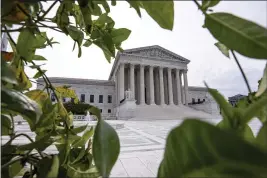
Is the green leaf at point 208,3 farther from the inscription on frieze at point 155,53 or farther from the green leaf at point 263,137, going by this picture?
A: the inscription on frieze at point 155,53

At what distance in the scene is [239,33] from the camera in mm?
161

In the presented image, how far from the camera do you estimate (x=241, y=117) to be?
0.45ft

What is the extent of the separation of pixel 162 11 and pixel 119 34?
213 mm

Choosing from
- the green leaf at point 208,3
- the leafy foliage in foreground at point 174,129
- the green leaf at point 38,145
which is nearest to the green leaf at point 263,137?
the leafy foliage in foreground at point 174,129

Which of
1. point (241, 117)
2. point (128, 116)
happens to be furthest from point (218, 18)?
point (128, 116)

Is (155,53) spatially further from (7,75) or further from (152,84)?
(7,75)

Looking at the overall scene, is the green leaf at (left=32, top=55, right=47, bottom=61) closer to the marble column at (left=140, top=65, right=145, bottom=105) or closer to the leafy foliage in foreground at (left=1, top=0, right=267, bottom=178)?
the leafy foliage in foreground at (left=1, top=0, right=267, bottom=178)

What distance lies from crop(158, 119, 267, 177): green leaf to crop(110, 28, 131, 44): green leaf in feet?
1.02

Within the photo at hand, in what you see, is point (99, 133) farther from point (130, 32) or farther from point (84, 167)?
point (130, 32)

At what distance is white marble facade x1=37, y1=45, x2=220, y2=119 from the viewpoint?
59.7 feet

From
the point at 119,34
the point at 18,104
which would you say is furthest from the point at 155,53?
the point at 18,104

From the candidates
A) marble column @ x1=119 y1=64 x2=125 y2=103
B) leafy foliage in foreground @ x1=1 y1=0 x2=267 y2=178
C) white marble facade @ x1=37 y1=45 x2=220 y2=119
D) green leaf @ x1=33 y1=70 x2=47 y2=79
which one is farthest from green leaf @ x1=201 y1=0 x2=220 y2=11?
marble column @ x1=119 y1=64 x2=125 y2=103

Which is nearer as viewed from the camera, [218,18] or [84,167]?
[218,18]

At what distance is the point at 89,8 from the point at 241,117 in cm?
26
